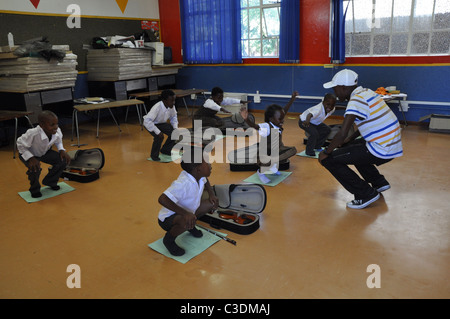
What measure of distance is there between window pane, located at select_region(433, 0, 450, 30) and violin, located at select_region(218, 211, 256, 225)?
209 inches

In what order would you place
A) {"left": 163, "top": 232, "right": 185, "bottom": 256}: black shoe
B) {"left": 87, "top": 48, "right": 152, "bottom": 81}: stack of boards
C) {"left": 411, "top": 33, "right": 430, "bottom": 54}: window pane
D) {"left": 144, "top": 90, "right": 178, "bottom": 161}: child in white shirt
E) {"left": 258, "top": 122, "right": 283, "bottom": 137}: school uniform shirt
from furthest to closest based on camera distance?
{"left": 87, "top": 48, "right": 152, "bottom": 81}: stack of boards → {"left": 411, "top": 33, "right": 430, "bottom": 54}: window pane → {"left": 144, "top": 90, "right": 178, "bottom": 161}: child in white shirt → {"left": 258, "top": 122, "right": 283, "bottom": 137}: school uniform shirt → {"left": 163, "top": 232, "right": 185, "bottom": 256}: black shoe

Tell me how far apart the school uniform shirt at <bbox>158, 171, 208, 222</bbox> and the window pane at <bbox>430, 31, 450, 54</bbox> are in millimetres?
5612

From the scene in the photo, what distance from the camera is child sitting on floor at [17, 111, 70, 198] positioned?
375 centimetres

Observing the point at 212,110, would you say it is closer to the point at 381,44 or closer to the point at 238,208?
the point at 238,208

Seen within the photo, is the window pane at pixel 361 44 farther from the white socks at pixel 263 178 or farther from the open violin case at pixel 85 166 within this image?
the open violin case at pixel 85 166

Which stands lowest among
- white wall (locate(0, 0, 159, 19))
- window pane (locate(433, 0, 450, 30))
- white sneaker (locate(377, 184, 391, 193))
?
white sneaker (locate(377, 184, 391, 193))

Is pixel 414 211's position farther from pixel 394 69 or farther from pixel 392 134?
pixel 394 69

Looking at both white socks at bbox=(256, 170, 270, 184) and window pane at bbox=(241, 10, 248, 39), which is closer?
white socks at bbox=(256, 170, 270, 184)

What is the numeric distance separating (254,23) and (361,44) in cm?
241

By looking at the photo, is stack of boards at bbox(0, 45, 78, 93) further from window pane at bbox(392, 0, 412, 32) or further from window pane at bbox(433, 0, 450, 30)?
window pane at bbox(433, 0, 450, 30)

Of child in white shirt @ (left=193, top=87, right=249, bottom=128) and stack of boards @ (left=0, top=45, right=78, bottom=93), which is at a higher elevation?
stack of boards @ (left=0, top=45, right=78, bottom=93)

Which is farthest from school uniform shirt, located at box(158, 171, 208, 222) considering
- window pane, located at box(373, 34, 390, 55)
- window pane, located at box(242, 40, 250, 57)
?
window pane, located at box(242, 40, 250, 57)

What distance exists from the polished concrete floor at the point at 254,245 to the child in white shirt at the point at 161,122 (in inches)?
30.2

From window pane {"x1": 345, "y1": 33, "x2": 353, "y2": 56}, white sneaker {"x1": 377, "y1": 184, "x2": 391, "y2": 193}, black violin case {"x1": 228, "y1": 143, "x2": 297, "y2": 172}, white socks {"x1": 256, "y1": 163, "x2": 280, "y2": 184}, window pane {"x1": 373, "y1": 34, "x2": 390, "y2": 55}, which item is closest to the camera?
white sneaker {"x1": 377, "y1": 184, "x2": 391, "y2": 193}
